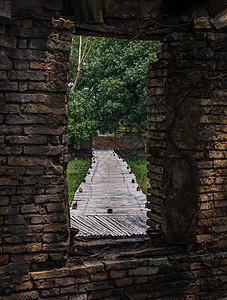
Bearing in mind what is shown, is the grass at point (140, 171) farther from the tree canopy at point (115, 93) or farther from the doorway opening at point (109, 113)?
the tree canopy at point (115, 93)

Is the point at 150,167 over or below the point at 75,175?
over

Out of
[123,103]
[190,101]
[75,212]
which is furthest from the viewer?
[123,103]

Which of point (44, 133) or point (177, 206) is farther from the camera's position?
point (177, 206)

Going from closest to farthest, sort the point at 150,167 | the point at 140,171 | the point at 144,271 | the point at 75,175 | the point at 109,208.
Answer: the point at 144,271 → the point at 150,167 → the point at 109,208 → the point at 75,175 → the point at 140,171

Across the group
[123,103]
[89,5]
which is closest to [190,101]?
[89,5]

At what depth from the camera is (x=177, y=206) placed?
4152 mm

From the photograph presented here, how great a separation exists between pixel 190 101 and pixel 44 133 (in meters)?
1.64

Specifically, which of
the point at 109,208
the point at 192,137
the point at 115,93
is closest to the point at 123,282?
the point at 192,137

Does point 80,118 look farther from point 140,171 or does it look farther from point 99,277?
point 99,277

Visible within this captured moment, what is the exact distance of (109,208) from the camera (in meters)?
7.15

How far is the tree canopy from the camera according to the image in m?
16.5

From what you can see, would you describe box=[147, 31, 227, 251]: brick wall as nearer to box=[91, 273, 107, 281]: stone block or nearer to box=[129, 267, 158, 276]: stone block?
box=[129, 267, 158, 276]: stone block

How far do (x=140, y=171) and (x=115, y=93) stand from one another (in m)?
4.57

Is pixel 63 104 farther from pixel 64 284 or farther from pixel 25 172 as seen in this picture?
pixel 64 284
